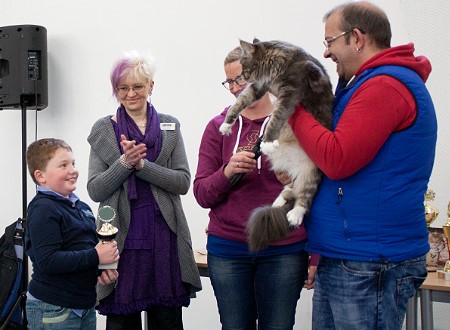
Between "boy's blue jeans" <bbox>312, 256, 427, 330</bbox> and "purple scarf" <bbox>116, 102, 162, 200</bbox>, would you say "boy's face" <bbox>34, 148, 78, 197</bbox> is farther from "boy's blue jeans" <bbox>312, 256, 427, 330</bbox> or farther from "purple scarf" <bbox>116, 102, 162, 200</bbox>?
"boy's blue jeans" <bbox>312, 256, 427, 330</bbox>

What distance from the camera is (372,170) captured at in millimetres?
1358

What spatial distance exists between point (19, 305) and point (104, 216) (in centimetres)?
143

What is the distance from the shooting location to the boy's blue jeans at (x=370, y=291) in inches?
53.9

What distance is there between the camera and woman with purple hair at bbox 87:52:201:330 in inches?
85.7

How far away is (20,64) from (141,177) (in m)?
1.99

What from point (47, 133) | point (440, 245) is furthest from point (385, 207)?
point (47, 133)

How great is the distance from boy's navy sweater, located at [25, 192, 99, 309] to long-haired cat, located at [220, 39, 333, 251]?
31.6 inches

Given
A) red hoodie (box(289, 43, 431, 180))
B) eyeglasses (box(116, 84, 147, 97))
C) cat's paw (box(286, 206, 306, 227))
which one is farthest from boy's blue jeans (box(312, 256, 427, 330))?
eyeglasses (box(116, 84, 147, 97))

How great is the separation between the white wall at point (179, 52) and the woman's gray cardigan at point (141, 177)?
1294 mm

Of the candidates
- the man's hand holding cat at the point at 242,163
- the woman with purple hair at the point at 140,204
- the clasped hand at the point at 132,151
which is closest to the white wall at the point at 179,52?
the woman with purple hair at the point at 140,204

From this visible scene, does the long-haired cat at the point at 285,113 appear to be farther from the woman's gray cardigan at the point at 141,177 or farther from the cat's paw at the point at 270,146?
the woman's gray cardigan at the point at 141,177

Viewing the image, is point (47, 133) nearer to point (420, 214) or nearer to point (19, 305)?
point (19, 305)

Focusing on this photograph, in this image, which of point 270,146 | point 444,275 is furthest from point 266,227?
point 444,275

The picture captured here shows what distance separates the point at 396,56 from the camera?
54.5 inches
